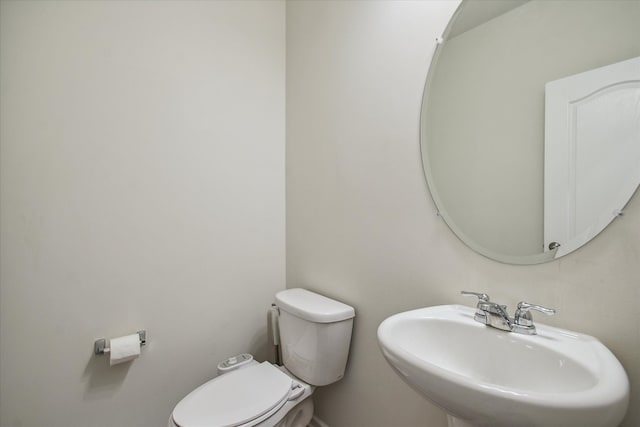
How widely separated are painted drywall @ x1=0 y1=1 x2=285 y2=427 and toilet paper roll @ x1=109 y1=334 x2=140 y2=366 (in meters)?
0.07

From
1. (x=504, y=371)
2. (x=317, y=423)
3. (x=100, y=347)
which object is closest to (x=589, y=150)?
(x=504, y=371)

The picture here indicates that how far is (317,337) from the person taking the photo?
117 centimetres

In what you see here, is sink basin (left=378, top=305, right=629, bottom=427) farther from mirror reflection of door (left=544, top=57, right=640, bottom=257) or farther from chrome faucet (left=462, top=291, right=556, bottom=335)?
mirror reflection of door (left=544, top=57, right=640, bottom=257)

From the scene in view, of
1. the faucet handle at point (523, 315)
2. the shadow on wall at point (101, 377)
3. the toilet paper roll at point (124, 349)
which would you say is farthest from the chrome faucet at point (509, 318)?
the shadow on wall at point (101, 377)

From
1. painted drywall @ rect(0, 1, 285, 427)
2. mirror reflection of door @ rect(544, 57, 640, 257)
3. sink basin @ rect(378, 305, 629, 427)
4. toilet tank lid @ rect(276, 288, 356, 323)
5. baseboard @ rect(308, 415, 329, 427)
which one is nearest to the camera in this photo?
sink basin @ rect(378, 305, 629, 427)

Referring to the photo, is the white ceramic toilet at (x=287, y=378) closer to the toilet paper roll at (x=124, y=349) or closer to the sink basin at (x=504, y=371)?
the toilet paper roll at (x=124, y=349)

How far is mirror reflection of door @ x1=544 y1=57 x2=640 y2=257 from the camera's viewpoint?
2.12 ft

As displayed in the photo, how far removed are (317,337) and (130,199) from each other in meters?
1.01

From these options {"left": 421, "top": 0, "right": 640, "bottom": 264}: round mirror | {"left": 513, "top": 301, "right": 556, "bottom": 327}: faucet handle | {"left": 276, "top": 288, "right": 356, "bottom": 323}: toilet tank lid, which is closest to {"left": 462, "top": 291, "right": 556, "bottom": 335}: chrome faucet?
{"left": 513, "top": 301, "right": 556, "bottom": 327}: faucet handle

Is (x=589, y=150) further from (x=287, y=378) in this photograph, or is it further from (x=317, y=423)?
(x=317, y=423)

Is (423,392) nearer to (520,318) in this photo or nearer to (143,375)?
(520,318)

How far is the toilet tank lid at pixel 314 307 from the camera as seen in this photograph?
3.79 ft

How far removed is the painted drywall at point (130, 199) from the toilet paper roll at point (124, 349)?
0.23 feet

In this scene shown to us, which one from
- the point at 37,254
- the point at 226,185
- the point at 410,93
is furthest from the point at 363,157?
the point at 37,254
